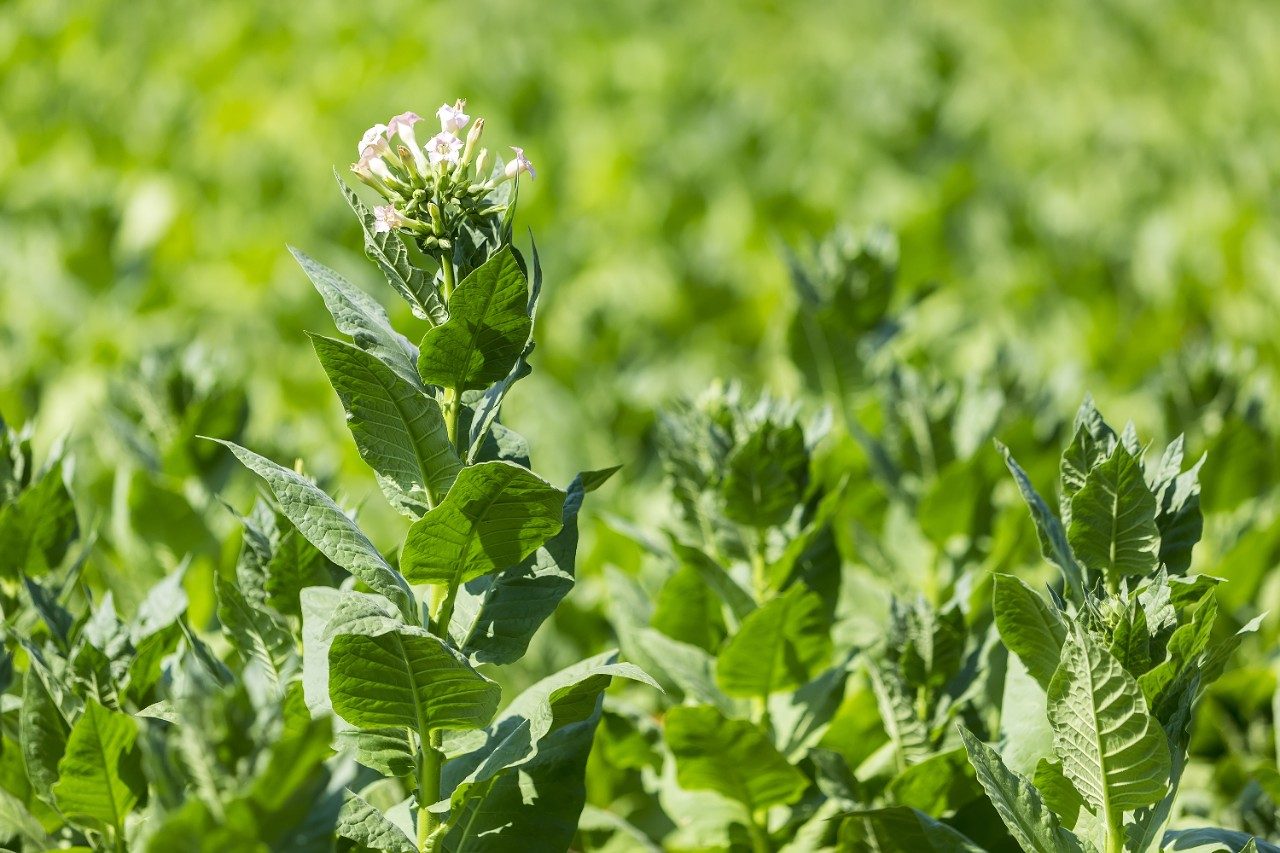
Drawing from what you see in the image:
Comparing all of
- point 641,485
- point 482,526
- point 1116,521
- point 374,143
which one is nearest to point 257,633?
point 482,526

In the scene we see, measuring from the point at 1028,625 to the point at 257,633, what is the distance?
111cm

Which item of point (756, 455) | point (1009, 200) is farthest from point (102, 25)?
point (756, 455)

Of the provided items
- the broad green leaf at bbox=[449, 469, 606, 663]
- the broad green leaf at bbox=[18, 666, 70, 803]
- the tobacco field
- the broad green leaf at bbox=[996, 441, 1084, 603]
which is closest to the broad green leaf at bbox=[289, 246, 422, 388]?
the tobacco field

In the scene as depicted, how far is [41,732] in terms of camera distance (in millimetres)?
1819

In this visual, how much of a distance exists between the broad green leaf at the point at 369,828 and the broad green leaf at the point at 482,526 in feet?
0.95

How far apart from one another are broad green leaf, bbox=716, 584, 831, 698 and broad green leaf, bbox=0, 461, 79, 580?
1118 millimetres

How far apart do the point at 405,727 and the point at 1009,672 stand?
2.94ft

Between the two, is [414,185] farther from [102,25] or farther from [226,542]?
[102,25]

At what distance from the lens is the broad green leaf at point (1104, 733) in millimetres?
1549

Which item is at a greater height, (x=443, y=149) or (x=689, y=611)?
(x=443, y=149)

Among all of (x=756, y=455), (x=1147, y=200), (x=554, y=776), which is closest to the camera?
(x=554, y=776)

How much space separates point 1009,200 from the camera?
5012 millimetres

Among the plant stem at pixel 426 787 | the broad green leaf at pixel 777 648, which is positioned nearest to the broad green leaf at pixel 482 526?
the plant stem at pixel 426 787

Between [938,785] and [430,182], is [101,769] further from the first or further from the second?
[938,785]
